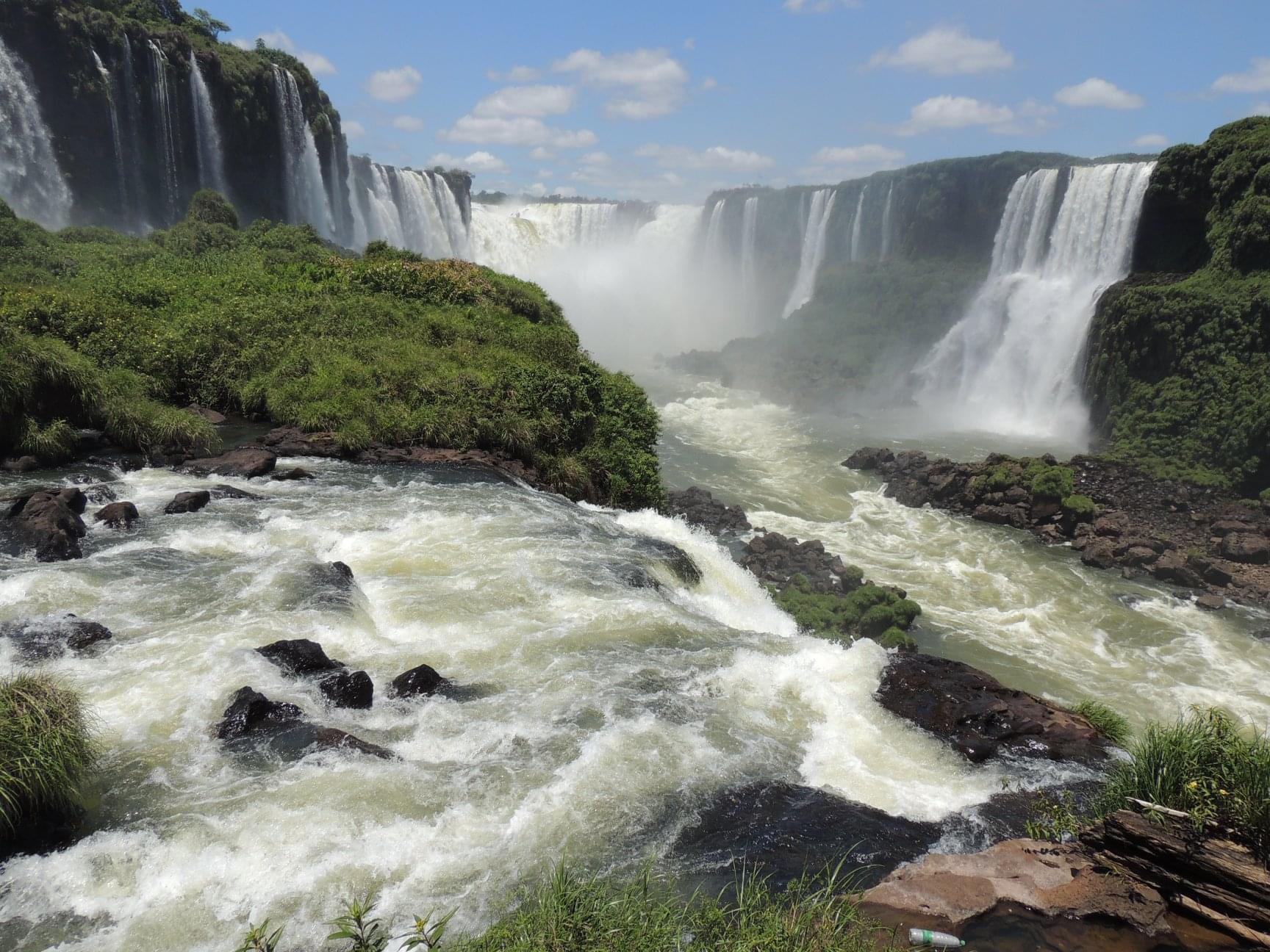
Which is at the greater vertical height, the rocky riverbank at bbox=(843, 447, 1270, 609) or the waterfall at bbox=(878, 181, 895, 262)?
the waterfall at bbox=(878, 181, 895, 262)

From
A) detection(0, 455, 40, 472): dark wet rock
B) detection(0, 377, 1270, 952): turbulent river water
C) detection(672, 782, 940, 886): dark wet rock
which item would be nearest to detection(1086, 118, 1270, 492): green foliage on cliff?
detection(0, 377, 1270, 952): turbulent river water

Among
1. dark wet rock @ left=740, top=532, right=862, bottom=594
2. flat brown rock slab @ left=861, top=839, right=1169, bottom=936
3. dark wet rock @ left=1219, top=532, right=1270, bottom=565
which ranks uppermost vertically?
flat brown rock slab @ left=861, top=839, right=1169, bottom=936

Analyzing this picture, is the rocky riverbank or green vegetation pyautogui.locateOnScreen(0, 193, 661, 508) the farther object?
the rocky riverbank

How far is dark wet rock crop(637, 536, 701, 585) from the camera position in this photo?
1361 cm

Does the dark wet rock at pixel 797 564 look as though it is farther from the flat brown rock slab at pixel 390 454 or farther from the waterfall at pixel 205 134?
the waterfall at pixel 205 134

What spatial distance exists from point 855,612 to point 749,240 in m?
53.1

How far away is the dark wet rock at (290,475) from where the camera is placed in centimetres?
1505

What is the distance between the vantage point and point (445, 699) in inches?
330

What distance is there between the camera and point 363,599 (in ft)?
34.8

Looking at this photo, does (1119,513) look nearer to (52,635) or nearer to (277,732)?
(277,732)

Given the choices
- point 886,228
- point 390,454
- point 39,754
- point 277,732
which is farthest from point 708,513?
point 886,228

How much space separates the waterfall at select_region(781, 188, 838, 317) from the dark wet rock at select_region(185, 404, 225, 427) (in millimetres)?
51683

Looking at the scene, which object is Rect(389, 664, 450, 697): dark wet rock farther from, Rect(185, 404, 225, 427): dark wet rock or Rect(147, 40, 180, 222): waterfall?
Rect(147, 40, 180, 222): waterfall

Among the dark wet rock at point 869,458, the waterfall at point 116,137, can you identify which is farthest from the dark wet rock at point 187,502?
the waterfall at point 116,137
